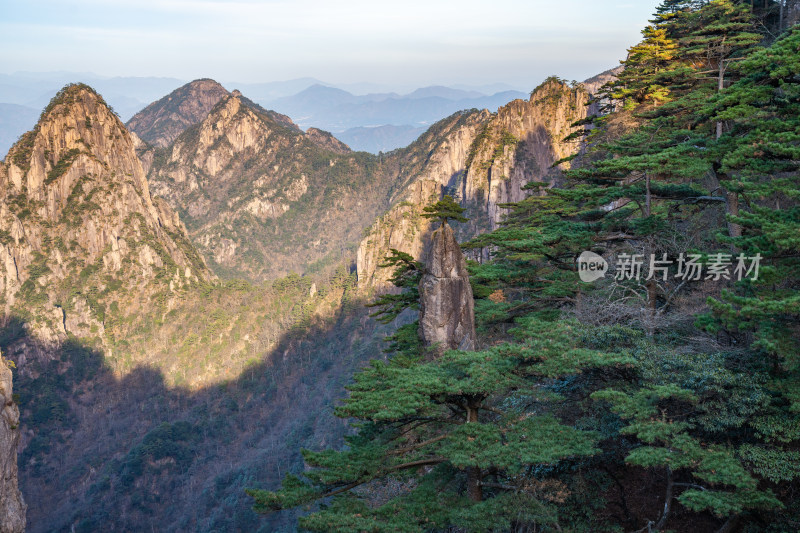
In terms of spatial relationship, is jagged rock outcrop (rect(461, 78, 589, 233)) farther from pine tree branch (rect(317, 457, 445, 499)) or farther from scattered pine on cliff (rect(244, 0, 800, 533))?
pine tree branch (rect(317, 457, 445, 499))

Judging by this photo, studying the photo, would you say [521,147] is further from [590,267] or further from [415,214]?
[590,267]

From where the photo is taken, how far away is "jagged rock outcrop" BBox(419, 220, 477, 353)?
2006 cm

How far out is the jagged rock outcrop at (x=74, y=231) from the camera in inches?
3910

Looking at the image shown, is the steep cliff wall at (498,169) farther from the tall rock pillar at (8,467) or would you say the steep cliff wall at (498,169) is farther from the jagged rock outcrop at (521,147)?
the tall rock pillar at (8,467)

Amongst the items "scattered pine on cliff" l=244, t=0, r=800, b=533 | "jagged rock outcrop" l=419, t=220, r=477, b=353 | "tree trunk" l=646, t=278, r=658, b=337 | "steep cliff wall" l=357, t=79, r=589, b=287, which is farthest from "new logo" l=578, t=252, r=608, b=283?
"steep cliff wall" l=357, t=79, r=589, b=287

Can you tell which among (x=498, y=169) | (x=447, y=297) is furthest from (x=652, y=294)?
(x=498, y=169)

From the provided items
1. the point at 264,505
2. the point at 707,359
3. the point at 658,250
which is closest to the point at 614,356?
the point at 707,359

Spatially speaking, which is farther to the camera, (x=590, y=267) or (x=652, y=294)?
(x=590, y=267)

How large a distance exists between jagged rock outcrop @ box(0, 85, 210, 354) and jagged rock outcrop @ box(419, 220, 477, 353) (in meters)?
Answer: 95.5

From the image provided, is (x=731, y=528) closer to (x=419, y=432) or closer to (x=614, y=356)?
(x=614, y=356)

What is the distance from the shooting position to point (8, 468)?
80.3ft

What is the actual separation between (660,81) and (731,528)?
920 inches

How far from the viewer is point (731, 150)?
1480 cm

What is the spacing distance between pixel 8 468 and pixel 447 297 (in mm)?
21039
